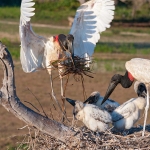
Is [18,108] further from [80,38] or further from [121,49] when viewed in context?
[121,49]

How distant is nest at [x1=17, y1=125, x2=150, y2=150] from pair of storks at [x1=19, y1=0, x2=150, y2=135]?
92 centimetres

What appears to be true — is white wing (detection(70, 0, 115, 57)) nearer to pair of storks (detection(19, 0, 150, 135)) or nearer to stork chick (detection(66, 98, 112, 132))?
pair of storks (detection(19, 0, 150, 135))

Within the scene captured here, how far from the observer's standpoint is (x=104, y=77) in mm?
21344

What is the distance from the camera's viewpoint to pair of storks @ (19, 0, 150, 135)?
27.1ft

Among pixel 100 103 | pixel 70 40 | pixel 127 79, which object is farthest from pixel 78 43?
pixel 127 79

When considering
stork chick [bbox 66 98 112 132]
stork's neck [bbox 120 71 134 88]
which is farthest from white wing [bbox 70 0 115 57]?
stork chick [bbox 66 98 112 132]

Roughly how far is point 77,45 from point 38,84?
10616 millimetres

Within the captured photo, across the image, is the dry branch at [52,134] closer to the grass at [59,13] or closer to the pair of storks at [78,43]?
the pair of storks at [78,43]

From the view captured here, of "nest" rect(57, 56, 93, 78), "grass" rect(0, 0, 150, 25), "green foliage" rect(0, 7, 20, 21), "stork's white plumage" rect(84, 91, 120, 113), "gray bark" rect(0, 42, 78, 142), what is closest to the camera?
"gray bark" rect(0, 42, 78, 142)

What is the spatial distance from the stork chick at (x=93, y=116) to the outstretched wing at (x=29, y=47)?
1.14 m

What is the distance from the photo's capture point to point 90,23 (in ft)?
31.0

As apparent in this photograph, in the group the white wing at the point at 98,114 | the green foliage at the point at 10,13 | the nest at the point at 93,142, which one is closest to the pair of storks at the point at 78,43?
the white wing at the point at 98,114

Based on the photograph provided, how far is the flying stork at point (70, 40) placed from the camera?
8.73 meters

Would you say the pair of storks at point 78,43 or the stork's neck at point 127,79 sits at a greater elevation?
the pair of storks at point 78,43
